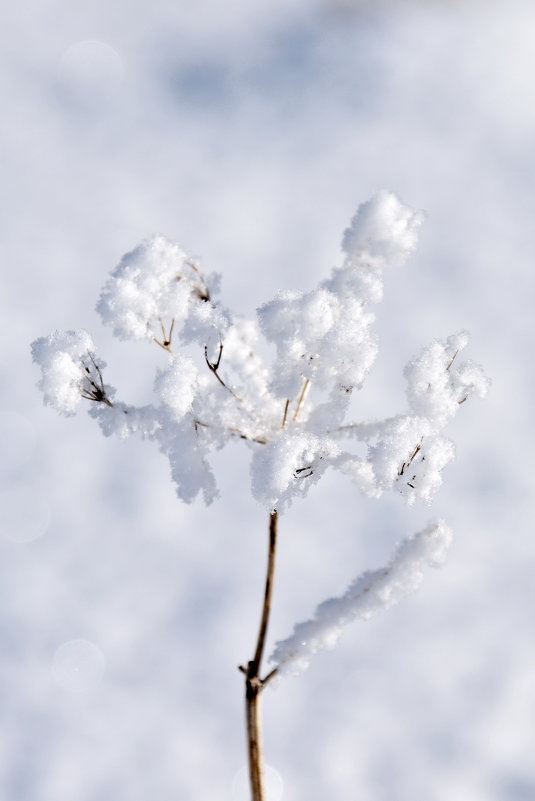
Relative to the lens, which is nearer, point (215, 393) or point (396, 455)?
point (396, 455)

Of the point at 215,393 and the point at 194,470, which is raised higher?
the point at 215,393

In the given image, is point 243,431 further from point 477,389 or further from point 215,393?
point 477,389

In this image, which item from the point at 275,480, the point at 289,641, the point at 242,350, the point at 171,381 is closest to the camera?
the point at 275,480

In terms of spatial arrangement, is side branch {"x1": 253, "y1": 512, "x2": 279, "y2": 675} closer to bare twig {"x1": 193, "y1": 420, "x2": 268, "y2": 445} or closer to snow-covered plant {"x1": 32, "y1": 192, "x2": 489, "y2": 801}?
snow-covered plant {"x1": 32, "y1": 192, "x2": 489, "y2": 801}

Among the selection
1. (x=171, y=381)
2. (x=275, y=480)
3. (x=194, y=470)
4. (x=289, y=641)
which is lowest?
(x=289, y=641)

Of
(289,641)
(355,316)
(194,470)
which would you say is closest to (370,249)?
(355,316)

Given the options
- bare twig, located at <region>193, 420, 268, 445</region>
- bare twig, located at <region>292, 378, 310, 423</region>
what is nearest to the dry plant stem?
bare twig, located at <region>193, 420, 268, 445</region>

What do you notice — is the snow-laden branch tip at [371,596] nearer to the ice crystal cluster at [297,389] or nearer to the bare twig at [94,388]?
the ice crystal cluster at [297,389]

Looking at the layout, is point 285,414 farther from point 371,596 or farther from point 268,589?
point 371,596

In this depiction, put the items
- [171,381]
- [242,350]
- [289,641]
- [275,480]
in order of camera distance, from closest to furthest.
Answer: [275,480]
[171,381]
[289,641]
[242,350]
